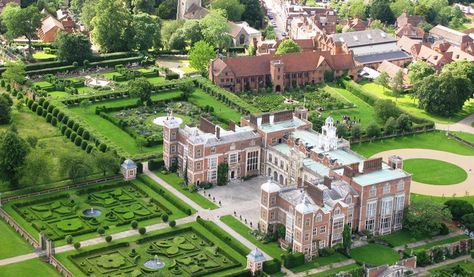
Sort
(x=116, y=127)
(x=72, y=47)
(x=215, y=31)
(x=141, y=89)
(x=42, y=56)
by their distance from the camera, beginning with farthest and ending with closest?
1. (x=215, y=31)
2. (x=42, y=56)
3. (x=72, y=47)
4. (x=141, y=89)
5. (x=116, y=127)

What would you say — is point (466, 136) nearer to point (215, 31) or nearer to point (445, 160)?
point (445, 160)

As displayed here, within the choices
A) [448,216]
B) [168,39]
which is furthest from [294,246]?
[168,39]

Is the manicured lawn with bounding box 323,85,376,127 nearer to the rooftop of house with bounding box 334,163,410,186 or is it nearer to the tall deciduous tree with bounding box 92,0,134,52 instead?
the rooftop of house with bounding box 334,163,410,186

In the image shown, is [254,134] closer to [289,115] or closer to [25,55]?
[289,115]

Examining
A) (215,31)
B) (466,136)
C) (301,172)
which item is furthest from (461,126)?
(215,31)

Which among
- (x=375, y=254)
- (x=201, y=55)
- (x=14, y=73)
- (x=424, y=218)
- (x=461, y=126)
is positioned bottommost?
(x=375, y=254)

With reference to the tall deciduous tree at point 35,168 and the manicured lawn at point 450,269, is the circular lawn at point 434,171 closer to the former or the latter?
the manicured lawn at point 450,269

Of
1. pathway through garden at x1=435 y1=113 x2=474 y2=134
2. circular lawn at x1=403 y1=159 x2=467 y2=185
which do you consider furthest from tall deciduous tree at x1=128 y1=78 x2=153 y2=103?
pathway through garden at x1=435 y1=113 x2=474 y2=134
